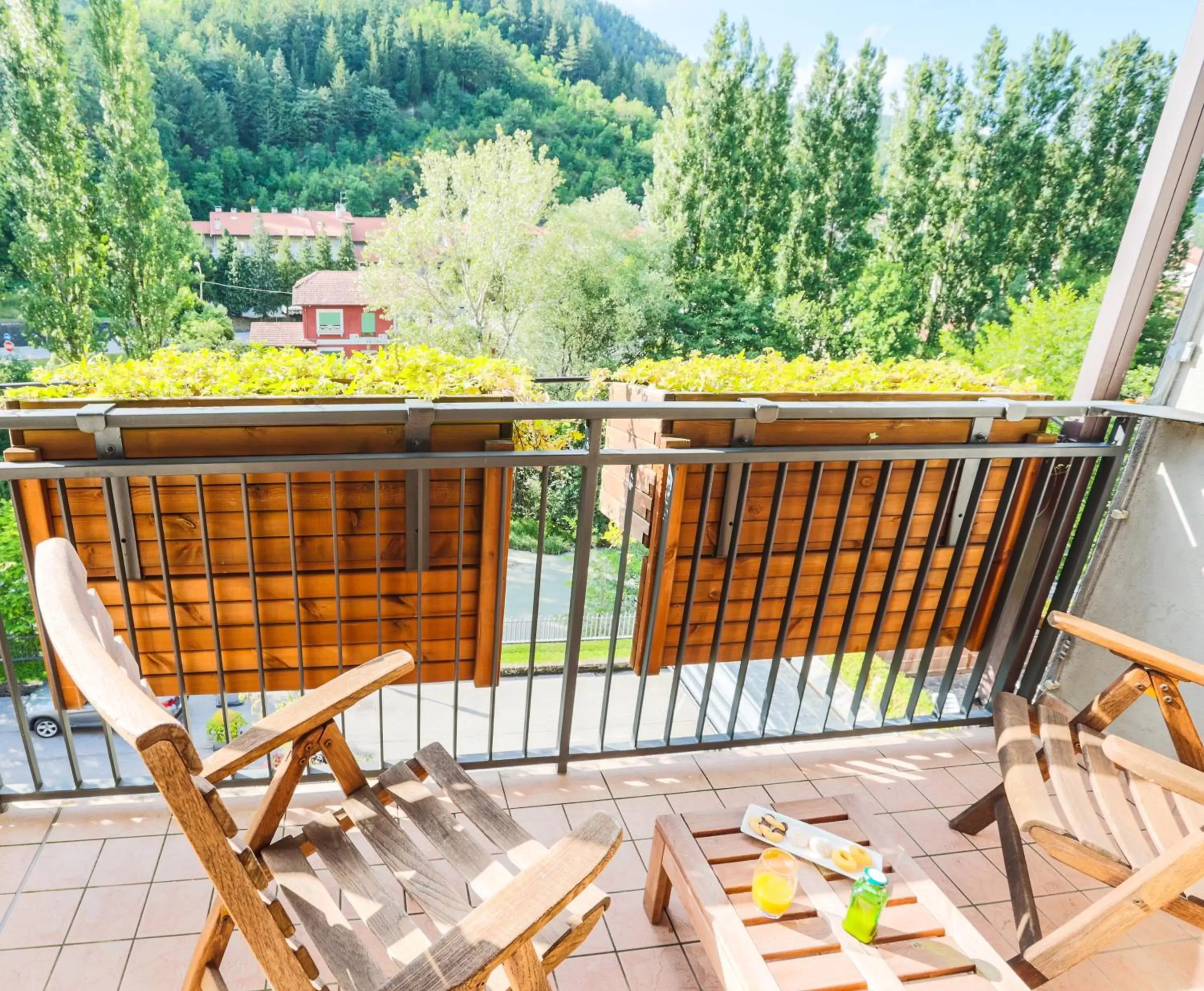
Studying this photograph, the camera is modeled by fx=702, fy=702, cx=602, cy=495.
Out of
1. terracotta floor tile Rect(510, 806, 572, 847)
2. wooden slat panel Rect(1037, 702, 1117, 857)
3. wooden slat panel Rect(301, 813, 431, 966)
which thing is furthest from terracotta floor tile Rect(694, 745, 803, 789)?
wooden slat panel Rect(301, 813, 431, 966)

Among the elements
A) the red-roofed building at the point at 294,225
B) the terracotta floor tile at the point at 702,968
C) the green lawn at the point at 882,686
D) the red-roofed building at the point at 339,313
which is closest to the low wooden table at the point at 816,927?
the terracotta floor tile at the point at 702,968

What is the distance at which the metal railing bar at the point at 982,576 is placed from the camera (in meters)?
2.00

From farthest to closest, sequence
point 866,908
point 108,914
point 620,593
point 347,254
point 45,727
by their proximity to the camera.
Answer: point 347,254, point 45,727, point 620,593, point 108,914, point 866,908

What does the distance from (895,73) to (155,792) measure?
2084 centimetres

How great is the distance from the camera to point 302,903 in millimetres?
1048

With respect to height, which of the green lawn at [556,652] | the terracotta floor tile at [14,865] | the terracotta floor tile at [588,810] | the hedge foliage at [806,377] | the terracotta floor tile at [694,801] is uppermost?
the hedge foliage at [806,377]

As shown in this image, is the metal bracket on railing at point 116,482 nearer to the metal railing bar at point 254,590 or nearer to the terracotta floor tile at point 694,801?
the metal railing bar at point 254,590

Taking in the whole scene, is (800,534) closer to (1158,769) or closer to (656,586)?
(656,586)

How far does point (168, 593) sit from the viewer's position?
1636mm

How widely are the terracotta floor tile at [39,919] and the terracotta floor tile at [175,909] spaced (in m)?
0.14

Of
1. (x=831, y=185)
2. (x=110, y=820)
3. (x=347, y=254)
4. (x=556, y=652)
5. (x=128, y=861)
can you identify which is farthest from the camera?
(x=347, y=254)

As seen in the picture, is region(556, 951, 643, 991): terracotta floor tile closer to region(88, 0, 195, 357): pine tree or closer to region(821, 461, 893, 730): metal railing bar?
region(821, 461, 893, 730): metal railing bar

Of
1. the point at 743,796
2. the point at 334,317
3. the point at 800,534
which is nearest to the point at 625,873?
the point at 743,796

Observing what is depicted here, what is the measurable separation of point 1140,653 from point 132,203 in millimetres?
16270
